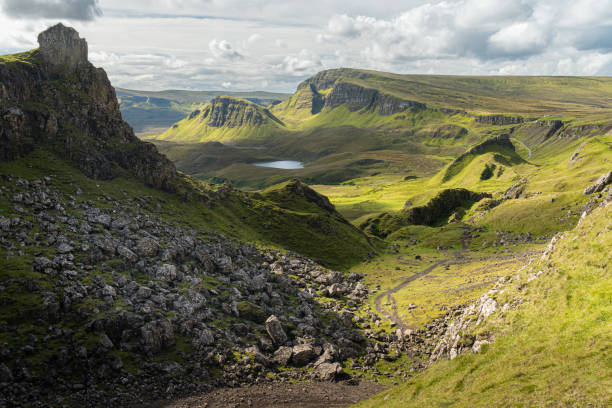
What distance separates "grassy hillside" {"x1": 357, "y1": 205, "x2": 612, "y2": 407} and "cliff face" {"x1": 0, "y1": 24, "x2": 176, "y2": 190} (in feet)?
317

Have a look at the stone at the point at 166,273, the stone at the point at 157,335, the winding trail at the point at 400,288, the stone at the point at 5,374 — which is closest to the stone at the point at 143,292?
the stone at the point at 166,273

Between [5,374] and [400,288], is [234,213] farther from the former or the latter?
[5,374]

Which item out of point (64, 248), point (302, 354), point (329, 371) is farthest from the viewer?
point (64, 248)

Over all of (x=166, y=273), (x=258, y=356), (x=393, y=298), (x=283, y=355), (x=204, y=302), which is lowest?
(x=393, y=298)

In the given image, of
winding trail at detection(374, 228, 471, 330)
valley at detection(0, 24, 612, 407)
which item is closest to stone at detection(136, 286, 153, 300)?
valley at detection(0, 24, 612, 407)

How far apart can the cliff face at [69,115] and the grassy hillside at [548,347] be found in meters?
96.7

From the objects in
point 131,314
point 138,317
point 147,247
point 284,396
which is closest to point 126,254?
point 147,247

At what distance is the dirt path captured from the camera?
43.4 m

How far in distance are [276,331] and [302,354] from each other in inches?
266

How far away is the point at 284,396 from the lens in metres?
47.0

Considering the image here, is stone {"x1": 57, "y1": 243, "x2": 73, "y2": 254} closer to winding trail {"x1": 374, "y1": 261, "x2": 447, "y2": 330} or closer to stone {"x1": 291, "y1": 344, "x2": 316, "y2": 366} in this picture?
stone {"x1": 291, "y1": 344, "x2": 316, "y2": 366}

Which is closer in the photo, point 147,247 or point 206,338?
point 206,338

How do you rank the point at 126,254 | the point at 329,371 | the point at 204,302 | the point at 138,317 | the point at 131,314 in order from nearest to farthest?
the point at 131,314 → the point at 138,317 → the point at 329,371 → the point at 204,302 → the point at 126,254

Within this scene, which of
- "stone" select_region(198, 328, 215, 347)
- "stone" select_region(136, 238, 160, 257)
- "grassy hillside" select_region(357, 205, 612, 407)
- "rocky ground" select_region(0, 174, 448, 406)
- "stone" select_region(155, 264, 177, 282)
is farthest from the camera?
"stone" select_region(136, 238, 160, 257)
